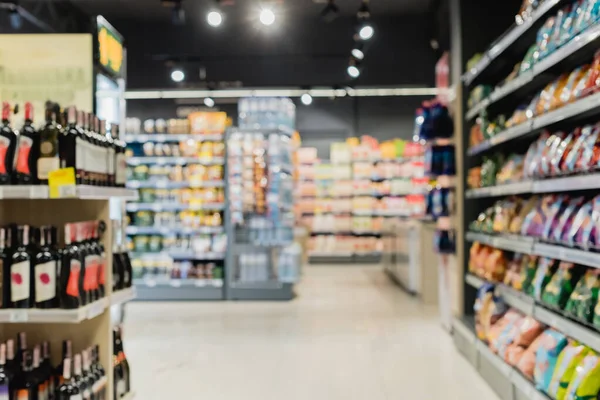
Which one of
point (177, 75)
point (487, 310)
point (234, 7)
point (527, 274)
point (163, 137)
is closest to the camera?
point (527, 274)

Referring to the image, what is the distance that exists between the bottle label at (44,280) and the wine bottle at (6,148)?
366 millimetres

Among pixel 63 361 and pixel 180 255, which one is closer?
pixel 63 361

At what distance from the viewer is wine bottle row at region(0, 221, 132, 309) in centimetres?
239

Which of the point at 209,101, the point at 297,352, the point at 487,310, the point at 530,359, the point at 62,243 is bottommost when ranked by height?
the point at 297,352

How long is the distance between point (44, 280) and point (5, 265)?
16 cm

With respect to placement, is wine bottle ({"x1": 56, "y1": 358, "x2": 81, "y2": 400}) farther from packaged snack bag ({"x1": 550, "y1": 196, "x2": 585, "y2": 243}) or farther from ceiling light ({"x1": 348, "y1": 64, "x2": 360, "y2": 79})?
ceiling light ({"x1": 348, "y1": 64, "x2": 360, "y2": 79})

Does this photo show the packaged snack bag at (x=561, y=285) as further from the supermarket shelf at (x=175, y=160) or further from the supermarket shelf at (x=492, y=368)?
the supermarket shelf at (x=175, y=160)

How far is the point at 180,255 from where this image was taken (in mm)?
8047

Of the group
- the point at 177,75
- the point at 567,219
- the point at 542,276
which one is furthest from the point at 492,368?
the point at 177,75

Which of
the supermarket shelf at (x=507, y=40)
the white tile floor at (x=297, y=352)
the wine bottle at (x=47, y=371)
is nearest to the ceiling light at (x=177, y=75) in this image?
→ the white tile floor at (x=297, y=352)

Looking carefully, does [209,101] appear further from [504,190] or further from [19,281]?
[19,281]

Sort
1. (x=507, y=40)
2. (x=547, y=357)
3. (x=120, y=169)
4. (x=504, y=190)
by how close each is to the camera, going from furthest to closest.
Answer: (x=504, y=190) → (x=507, y=40) → (x=120, y=169) → (x=547, y=357)

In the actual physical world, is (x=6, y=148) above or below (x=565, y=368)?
above

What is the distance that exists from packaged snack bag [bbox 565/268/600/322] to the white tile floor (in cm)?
108
